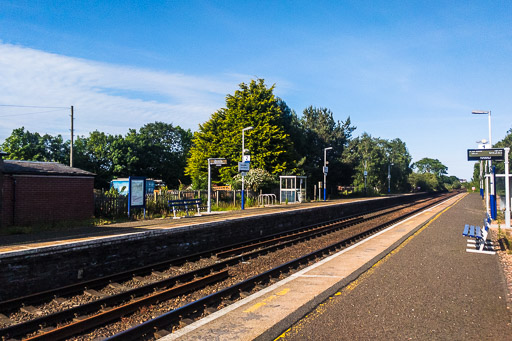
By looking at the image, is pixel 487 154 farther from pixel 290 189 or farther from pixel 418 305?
pixel 290 189

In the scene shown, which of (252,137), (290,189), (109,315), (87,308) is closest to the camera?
(109,315)

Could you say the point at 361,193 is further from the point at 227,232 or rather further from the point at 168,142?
the point at 227,232

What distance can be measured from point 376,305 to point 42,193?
14048mm

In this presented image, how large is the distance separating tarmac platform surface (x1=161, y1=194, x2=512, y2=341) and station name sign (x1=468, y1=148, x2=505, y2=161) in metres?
8.27

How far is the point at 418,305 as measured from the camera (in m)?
6.59

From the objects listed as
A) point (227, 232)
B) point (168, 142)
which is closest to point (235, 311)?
point (227, 232)

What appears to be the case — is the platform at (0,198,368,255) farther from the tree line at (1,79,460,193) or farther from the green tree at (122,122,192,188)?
the green tree at (122,122,192,188)

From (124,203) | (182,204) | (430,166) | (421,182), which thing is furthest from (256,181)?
(430,166)

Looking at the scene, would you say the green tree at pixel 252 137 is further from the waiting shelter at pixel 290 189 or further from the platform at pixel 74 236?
the platform at pixel 74 236

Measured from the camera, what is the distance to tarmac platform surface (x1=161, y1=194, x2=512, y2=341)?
5.45 meters

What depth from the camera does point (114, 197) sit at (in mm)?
17922

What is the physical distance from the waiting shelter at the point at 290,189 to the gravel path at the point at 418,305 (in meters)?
23.6

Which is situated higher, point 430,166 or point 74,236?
point 430,166

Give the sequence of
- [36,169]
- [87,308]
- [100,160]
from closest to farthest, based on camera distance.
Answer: [87,308], [36,169], [100,160]
